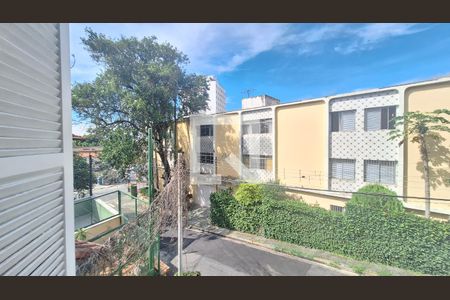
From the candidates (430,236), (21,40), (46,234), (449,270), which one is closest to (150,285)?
(46,234)

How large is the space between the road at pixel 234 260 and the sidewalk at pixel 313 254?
24 centimetres

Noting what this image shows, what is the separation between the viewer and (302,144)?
998 cm

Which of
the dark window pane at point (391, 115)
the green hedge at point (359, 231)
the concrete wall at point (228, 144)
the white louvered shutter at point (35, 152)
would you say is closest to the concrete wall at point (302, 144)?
the green hedge at point (359, 231)

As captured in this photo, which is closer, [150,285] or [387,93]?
[150,285]

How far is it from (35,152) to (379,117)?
32.5ft

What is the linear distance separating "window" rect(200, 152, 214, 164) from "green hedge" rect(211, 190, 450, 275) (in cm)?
421

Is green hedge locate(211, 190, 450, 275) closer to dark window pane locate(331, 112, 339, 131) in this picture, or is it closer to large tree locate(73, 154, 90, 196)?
dark window pane locate(331, 112, 339, 131)

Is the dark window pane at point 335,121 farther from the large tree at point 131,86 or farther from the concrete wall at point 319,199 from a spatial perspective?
the large tree at point 131,86

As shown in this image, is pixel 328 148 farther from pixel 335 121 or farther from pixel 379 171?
pixel 379 171

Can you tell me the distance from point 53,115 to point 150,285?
1388 mm

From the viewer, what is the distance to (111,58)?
32.3ft

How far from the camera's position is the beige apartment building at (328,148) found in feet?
23.9

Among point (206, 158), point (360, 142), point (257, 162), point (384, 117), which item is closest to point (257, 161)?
point (257, 162)

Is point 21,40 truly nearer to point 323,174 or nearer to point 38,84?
point 38,84
